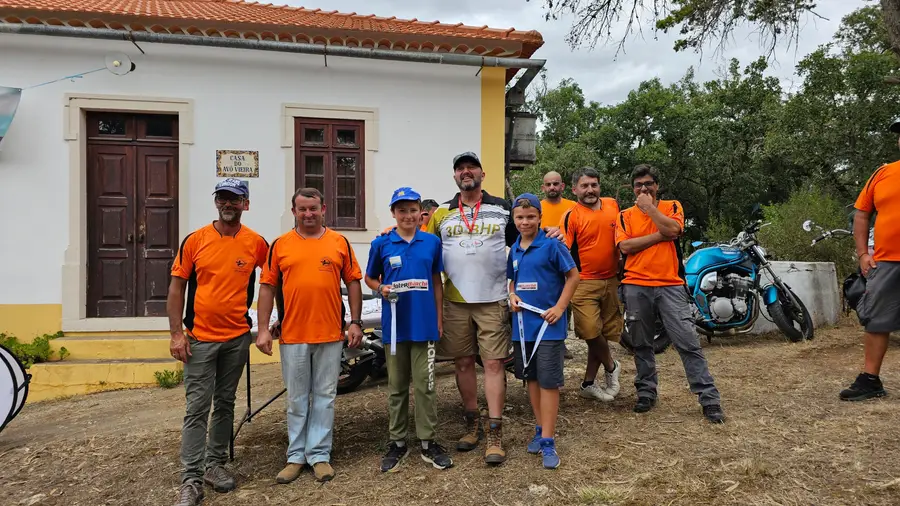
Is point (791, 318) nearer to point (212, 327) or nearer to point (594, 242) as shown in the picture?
point (594, 242)

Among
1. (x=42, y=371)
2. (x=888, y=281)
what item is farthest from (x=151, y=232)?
(x=888, y=281)

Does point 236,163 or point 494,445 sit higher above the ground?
point 236,163

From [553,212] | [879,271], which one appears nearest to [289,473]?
[553,212]

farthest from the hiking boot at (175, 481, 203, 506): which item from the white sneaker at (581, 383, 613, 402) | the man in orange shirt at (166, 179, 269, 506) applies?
the white sneaker at (581, 383, 613, 402)

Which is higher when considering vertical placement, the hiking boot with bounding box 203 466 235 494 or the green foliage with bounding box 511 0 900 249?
the green foliage with bounding box 511 0 900 249

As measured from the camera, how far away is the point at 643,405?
413 centimetres

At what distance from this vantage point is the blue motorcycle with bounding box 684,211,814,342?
20.9 feet

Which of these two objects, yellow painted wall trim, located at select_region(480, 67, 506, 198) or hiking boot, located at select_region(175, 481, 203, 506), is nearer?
hiking boot, located at select_region(175, 481, 203, 506)

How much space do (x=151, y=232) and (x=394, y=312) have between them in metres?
5.03

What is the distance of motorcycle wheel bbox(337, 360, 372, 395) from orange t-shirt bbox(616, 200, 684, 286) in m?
2.47

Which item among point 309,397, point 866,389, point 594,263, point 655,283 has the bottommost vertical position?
point 866,389

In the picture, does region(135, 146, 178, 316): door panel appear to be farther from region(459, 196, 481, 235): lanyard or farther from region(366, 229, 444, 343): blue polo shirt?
region(459, 196, 481, 235): lanyard

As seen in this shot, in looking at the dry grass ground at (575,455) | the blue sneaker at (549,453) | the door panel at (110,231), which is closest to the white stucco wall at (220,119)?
the door panel at (110,231)

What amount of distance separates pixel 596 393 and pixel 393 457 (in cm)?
189
